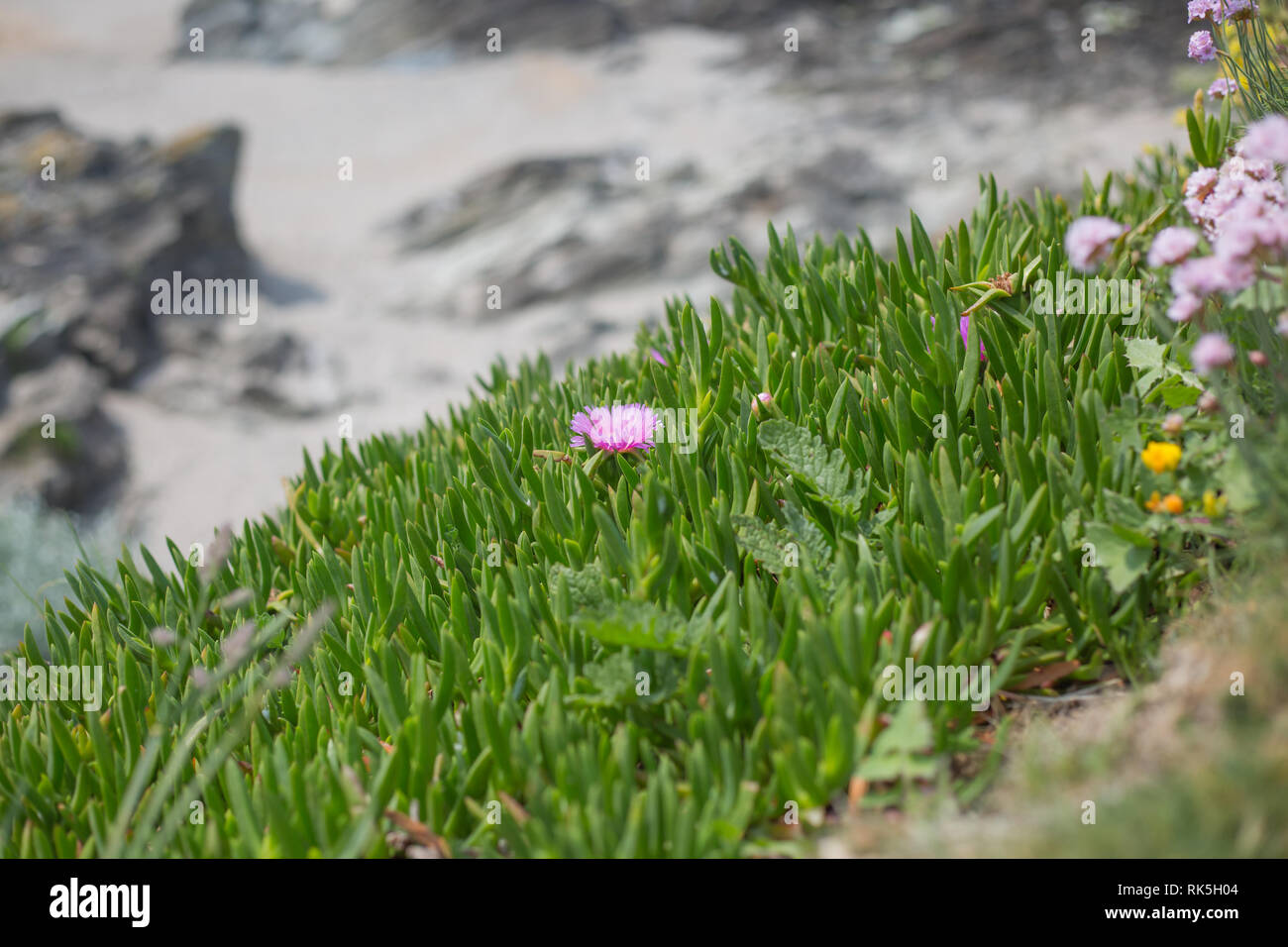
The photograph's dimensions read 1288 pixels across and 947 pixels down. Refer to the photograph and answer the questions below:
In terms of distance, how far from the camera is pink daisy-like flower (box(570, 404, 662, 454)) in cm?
182

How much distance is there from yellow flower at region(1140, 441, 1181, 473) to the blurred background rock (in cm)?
467

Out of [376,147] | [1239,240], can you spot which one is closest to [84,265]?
[376,147]

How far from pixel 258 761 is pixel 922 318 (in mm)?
1470

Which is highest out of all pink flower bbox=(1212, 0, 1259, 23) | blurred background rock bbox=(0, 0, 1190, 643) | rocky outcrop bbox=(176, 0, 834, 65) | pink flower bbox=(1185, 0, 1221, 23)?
rocky outcrop bbox=(176, 0, 834, 65)

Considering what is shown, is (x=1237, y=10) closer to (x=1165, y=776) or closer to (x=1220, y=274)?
(x=1220, y=274)

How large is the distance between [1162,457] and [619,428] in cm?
94

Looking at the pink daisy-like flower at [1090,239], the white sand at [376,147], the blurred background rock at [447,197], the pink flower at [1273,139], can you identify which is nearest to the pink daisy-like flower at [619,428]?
the pink daisy-like flower at [1090,239]

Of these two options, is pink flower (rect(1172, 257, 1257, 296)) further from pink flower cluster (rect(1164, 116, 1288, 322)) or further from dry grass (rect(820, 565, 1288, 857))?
dry grass (rect(820, 565, 1288, 857))

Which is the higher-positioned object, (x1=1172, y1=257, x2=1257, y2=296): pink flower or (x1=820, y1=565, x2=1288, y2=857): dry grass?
(x1=1172, y1=257, x2=1257, y2=296): pink flower

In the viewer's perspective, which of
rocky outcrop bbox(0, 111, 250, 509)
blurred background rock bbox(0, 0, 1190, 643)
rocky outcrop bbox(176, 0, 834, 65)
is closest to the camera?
rocky outcrop bbox(0, 111, 250, 509)

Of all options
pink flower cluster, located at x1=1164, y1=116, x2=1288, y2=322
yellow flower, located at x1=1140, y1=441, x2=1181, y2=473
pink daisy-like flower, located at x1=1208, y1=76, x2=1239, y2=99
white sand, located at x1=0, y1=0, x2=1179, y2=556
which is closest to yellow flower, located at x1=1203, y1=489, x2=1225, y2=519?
yellow flower, located at x1=1140, y1=441, x2=1181, y2=473

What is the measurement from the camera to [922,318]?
1.88 meters

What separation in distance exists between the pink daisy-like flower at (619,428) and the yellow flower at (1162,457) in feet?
2.86
